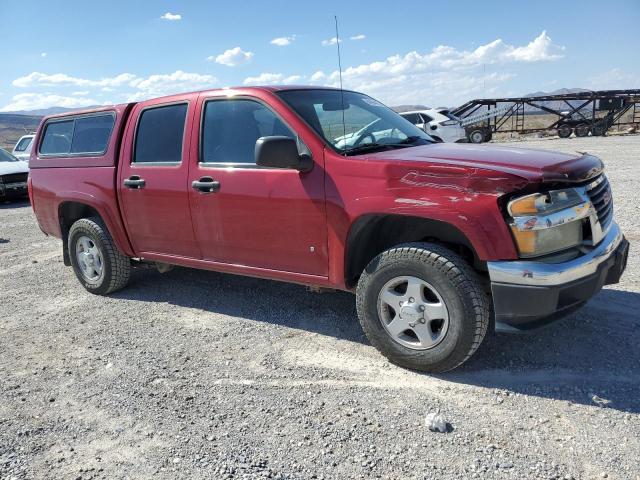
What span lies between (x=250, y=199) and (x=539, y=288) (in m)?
2.10

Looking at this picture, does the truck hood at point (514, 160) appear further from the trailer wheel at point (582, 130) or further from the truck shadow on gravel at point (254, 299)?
the trailer wheel at point (582, 130)

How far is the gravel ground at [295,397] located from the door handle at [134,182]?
3.85 ft

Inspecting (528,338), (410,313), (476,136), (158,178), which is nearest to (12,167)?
(158,178)

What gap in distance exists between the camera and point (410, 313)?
341 centimetres

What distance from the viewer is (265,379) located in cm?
352

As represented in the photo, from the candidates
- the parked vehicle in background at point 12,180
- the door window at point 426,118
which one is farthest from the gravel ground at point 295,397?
the door window at point 426,118

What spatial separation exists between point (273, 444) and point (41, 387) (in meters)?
1.84

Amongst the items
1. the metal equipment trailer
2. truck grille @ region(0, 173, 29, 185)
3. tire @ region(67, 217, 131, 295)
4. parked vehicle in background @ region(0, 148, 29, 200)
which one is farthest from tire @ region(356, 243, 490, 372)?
the metal equipment trailer

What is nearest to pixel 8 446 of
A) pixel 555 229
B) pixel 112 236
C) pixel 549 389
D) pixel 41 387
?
pixel 41 387

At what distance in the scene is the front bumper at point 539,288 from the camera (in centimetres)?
300

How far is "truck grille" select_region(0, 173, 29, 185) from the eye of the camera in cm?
1351

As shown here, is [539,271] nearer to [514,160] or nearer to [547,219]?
[547,219]

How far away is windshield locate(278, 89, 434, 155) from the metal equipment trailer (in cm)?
Answer: 2241

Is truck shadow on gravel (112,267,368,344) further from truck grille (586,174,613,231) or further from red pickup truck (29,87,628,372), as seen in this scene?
truck grille (586,174,613,231)
